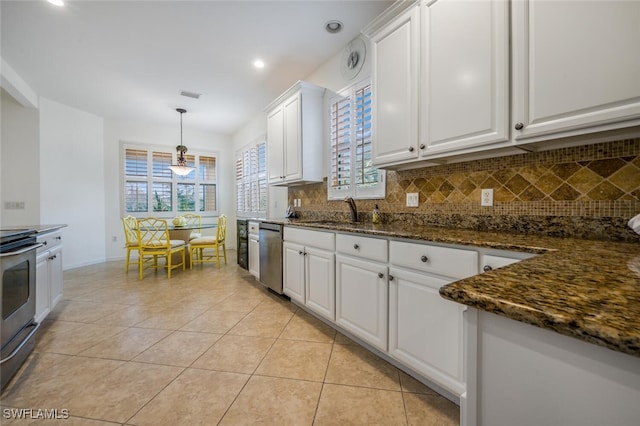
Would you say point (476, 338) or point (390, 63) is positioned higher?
point (390, 63)

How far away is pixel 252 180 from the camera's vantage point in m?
5.22

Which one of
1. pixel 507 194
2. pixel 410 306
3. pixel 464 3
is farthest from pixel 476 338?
pixel 464 3

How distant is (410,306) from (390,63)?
65.6 inches

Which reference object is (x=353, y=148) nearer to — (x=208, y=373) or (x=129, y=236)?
(x=208, y=373)

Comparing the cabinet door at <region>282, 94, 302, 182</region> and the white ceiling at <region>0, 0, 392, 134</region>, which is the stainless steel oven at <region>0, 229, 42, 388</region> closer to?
the white ceiling at <region>0, 0, 392, 134</region>

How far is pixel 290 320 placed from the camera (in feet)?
7.94

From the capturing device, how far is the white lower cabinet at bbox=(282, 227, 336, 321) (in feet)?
6.92

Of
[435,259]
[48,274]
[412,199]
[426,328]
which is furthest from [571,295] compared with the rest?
[48,274]

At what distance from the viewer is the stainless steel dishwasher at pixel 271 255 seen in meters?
2.80

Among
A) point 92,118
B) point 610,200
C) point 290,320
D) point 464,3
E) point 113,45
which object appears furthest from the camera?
point 92,118

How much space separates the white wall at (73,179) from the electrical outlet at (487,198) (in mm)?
5822

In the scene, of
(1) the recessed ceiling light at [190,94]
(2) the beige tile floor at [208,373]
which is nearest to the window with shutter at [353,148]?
(2) the beige tile floor at [208,373]

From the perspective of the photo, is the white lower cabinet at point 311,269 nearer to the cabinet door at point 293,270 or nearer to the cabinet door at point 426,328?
the cabinet door at point 293,270

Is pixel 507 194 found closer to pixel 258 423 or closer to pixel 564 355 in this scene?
pixel 564 355
